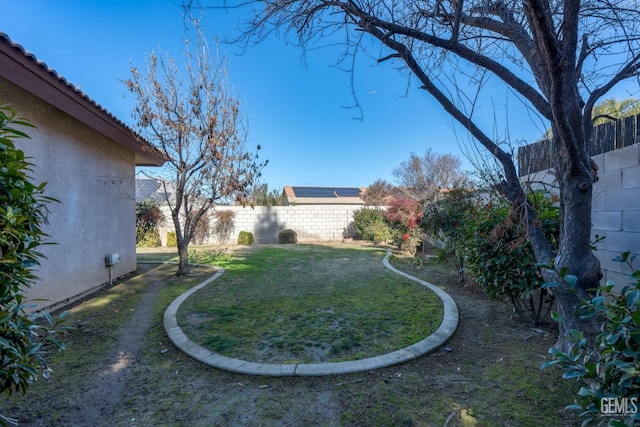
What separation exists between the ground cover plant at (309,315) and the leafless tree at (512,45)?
6.36 ft

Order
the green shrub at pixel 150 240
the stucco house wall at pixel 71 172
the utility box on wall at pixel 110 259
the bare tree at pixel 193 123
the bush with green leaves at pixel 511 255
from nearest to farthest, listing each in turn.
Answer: the bush with green leaves at pixel 511 255 → the stucco house wall at pixel 71 172 → the utility box on wall at pixel 110 259 → the bare tree at pixel 193 123 → the green shrub at pixel 150 240

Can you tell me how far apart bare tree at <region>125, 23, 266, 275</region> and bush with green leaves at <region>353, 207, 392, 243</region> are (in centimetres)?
919

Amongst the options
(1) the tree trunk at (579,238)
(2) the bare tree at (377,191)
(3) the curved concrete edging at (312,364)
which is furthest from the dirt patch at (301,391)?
(2) the bare tree at (377,191)

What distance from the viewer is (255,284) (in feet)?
22.9

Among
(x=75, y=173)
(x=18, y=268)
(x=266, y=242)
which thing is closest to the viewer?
(x=18, y=268)

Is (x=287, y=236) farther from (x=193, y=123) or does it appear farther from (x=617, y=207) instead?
(x=617, y=207)

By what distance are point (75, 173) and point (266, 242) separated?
1216 centimetres

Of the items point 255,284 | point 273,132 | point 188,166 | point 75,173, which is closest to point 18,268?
point 75,173

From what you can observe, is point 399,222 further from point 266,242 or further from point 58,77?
point 58,77

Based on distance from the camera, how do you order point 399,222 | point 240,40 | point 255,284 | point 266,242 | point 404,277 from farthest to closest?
point 266,242
point 399,222
point 404,277
point 255,284
point 240,40

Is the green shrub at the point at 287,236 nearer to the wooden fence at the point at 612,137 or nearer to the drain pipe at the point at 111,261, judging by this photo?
the drain pipe at the point at 111,261

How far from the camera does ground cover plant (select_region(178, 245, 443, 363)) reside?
361 centimetres

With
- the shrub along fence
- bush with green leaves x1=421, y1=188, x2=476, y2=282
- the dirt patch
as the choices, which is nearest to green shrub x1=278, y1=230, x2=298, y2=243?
bush with green leaves x1=421, y1=188, x2=476, y2=282

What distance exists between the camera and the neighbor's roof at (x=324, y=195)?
3259cm
